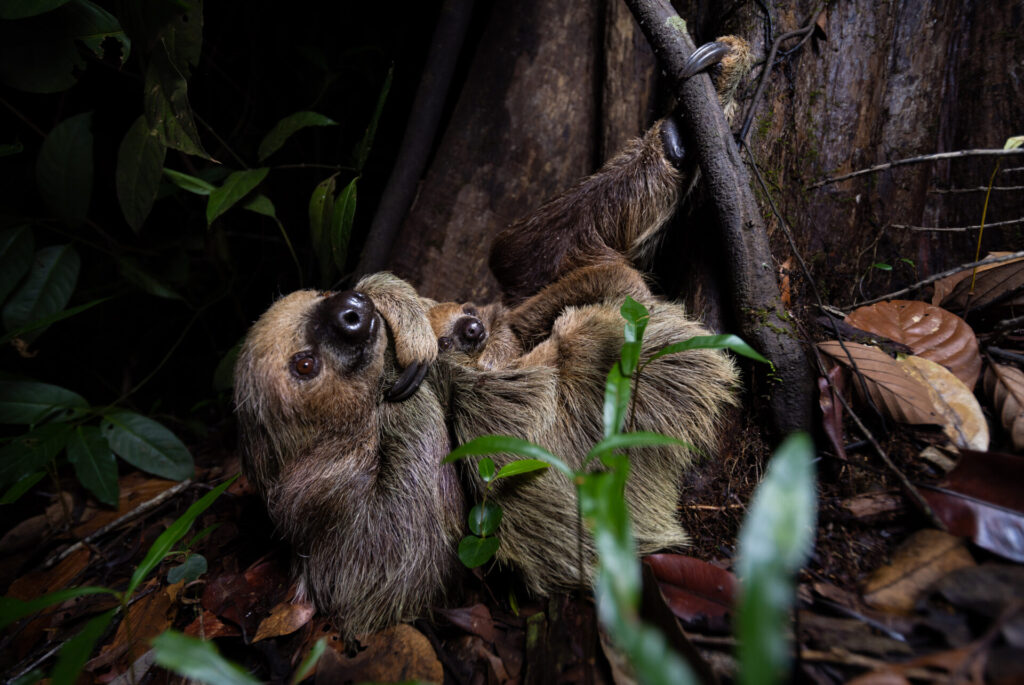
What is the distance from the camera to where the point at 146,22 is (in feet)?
9.23

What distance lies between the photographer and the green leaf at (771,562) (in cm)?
69

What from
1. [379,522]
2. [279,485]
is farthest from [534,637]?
[279,485]

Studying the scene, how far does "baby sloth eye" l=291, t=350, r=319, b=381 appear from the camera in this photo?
256cm

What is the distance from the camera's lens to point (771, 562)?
2.34 feet

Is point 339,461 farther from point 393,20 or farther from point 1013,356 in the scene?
point 393,20

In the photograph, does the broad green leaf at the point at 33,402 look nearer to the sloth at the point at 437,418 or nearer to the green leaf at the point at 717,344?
the sloth at the point at 437,418

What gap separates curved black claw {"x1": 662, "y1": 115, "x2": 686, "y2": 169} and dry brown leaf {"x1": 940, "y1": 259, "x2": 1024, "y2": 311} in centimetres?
132

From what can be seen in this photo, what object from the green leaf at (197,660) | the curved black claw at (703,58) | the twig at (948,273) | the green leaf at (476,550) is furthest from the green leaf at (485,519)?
the curved black claw at (703,58)

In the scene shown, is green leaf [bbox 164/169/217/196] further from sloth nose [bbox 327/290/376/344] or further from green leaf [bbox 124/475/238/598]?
green leaf [bbox 124/475/238/598]

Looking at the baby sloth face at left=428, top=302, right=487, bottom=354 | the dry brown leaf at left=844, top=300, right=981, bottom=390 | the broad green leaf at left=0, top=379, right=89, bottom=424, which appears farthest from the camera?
the broad green leaf at left=0, top=379, right=89, bottom=424

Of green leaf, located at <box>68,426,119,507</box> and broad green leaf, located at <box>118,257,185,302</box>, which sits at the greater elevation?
broad green leaf, located at <box>118,257,185,302</box>

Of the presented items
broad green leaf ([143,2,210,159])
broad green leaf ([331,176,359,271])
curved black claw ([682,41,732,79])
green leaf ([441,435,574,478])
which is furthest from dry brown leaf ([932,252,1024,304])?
broad green leaf ([143,2,210,159])

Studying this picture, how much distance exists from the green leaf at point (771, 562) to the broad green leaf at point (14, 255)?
13.9ft

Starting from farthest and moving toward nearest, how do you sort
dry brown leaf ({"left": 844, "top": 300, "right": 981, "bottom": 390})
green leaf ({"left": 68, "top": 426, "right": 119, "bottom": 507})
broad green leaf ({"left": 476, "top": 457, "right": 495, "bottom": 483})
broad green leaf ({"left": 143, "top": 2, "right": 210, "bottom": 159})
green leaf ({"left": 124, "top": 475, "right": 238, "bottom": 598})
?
green leaf ({"left": 68, "top": 426, "right": 119, "bottom": 507}) < broad green leaf ({"left": 143, "top": 2, "right": 210, "bottom": 159}) < broad green leaf ({"left": 476, "top": 457, "right": 495, "bottom": 483}) < dry brown leaf ({"left": 844, "top": 300, "right": 981, "bottom": 390}) < green leaf ({"left": 124, "top": 475, "right": 238, "bottom": 598})
